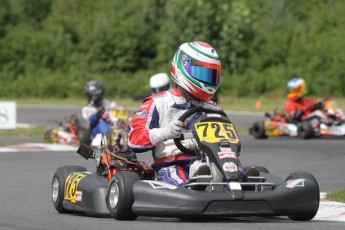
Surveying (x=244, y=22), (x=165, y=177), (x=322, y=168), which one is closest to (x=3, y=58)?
(x=244, y=22)

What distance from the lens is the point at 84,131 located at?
18797 millimetres

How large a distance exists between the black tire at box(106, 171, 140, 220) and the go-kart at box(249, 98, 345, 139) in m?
12.6

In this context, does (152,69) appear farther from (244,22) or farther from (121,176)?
(121,176)

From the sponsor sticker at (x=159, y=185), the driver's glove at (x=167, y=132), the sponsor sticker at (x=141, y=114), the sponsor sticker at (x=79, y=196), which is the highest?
the sponsor sticker at (x=141, y=114)

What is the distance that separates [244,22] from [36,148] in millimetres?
27044

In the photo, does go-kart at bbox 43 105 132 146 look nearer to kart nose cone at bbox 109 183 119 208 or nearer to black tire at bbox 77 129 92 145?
black tire at bbox 77 129 92 145

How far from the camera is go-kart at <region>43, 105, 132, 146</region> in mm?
17859

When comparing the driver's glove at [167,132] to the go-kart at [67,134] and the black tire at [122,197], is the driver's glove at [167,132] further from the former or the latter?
the go-kart at [67,134]

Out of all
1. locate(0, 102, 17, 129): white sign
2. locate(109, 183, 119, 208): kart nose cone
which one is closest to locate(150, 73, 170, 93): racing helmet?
locate(0, 102, 17, 129): white sign

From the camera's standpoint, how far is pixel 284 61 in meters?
45.7

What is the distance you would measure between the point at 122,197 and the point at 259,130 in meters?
13.2

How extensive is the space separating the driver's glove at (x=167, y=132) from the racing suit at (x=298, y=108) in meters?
13.1

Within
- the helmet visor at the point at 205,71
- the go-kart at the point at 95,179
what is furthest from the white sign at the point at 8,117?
the helmet visor at the point at 205,71

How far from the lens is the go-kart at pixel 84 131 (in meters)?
17.9
